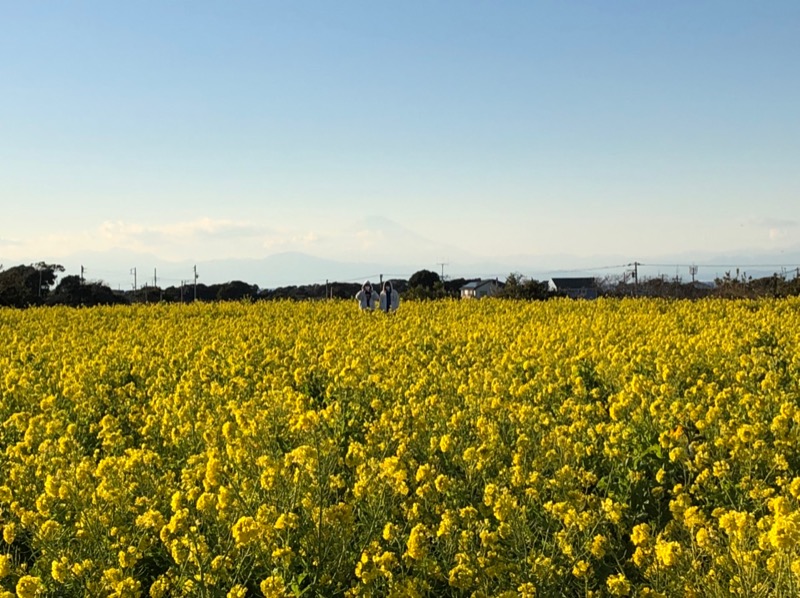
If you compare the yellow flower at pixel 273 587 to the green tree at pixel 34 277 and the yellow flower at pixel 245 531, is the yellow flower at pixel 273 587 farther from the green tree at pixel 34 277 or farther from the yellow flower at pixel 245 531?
the green tree at pixel 34 277

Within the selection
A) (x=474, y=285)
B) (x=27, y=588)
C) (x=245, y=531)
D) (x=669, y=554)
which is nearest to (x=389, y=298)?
(x=245, y=531)

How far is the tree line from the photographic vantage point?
110 feet

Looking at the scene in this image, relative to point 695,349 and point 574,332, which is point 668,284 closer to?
point 574,332

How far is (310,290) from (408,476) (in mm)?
48516

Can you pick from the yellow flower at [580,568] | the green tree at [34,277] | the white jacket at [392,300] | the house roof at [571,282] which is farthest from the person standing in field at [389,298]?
the house roof at [571,282]

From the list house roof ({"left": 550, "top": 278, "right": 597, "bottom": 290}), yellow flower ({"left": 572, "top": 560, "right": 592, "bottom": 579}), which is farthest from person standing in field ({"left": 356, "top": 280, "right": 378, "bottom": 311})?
house roof ({"left": 550, "top": 278, "right": 597, "bottom": 290})

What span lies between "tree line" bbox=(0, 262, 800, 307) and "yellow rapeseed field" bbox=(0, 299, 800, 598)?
17788 millimetres

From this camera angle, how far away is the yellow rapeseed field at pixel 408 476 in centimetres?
355

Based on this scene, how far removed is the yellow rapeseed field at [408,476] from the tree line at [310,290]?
17.8 m

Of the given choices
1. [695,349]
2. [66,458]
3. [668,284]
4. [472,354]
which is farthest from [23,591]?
[668,284]

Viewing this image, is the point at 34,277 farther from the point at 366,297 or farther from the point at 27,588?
the point at 27,588

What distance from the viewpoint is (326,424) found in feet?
19.4

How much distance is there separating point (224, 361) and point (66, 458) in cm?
425

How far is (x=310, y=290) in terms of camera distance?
173 ft
